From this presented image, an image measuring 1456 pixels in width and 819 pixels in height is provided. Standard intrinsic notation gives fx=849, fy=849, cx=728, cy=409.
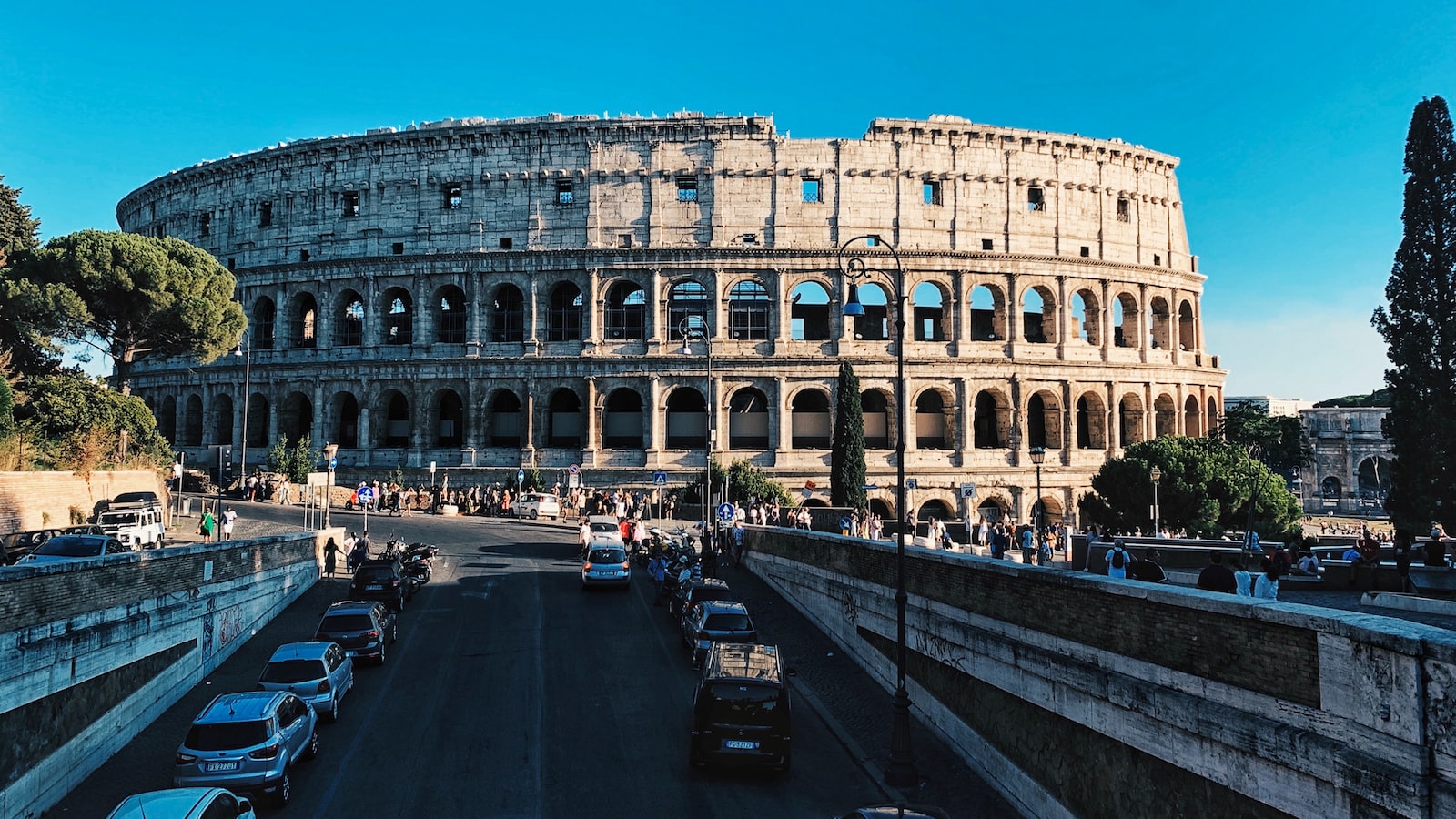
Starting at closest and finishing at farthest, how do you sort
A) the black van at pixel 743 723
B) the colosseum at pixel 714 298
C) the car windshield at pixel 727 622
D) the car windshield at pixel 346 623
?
1. the black van at pixel 743 723
2. the car windshield at pixel 346 623
3. the car windshield at pixel 727 622
4. the colosseum at pixel 714 298

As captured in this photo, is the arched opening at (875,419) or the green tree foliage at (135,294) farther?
the arched opening at (875,419)

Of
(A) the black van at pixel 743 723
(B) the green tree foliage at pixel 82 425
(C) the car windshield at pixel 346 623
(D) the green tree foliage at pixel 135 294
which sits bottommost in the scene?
(A) the black van at pixel 743 723

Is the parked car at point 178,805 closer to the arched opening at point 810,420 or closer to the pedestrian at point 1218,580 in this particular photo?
the pedestrian at point 1218,580

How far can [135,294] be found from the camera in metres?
42.0

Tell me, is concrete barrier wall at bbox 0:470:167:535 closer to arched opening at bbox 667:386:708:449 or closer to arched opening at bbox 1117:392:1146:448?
arched opening at bbox 667:386:708:449

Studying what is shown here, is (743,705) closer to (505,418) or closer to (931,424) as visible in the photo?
(931,424)

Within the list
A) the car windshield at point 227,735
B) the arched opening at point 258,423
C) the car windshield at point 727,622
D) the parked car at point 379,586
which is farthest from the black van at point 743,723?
the arched opening at point 258,423

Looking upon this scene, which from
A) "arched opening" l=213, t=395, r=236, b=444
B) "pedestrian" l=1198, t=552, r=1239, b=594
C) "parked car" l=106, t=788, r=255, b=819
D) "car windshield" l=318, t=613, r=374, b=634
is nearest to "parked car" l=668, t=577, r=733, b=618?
"car windshield" l=318, t=613, r=374, b=634

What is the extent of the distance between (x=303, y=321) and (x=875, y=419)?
1399 inches

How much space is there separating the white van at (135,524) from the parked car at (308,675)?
13553 mm

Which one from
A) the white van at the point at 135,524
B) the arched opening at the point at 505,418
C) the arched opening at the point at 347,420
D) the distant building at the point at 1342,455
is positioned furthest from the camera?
the distant building at the point at 1342,455

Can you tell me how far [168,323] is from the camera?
43375mm

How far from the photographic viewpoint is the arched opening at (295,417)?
5050cm

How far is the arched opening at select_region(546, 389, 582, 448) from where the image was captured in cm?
4891
